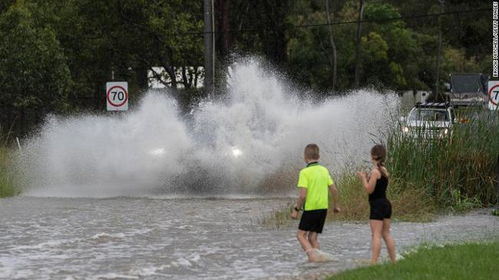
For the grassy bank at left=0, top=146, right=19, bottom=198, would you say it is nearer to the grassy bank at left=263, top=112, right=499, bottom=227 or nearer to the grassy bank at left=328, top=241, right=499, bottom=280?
the grassy bank at left=263, top=112, right=499, bottom=227

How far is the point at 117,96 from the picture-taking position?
26734mm

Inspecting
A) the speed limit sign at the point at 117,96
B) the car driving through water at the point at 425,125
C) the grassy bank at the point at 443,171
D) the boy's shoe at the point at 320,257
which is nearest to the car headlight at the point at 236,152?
the speed limit sign at the point at 117,96

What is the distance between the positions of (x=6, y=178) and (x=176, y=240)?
10.5 m

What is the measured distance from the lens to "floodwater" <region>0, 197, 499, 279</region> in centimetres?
→ 1180

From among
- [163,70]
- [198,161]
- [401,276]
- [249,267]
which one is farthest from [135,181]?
[163,70]

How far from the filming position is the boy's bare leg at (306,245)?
11844mm

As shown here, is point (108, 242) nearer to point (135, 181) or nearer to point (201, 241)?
point (201, 241)

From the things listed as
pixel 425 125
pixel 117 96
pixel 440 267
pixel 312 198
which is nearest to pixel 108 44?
pixel 117 96

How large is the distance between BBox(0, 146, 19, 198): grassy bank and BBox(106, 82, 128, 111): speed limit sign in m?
3.02

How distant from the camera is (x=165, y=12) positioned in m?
39.7

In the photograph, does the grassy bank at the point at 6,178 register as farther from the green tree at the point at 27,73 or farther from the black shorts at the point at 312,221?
the black shorts at the point at 312,221

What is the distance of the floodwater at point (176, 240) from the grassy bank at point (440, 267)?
3.05 ft

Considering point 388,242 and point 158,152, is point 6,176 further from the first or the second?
point 388,242

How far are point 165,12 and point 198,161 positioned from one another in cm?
1718
